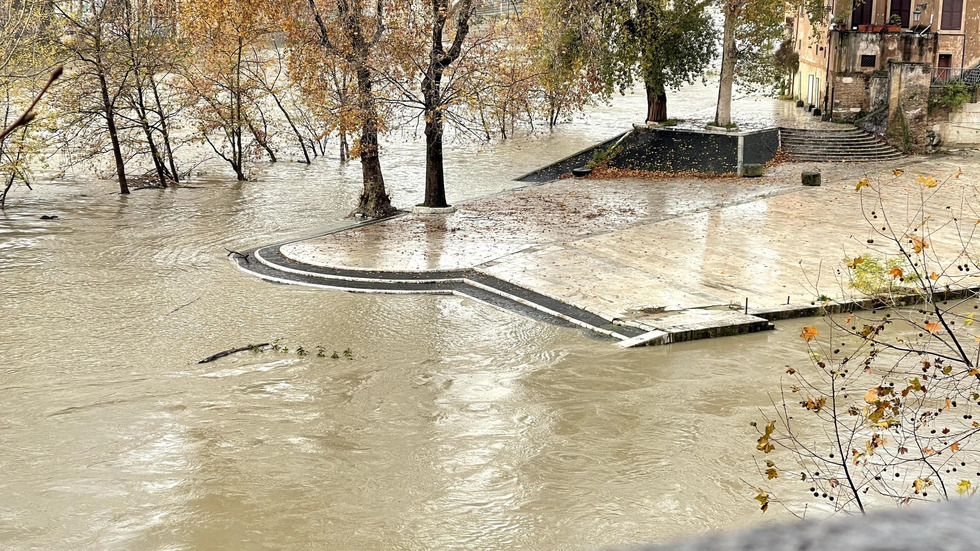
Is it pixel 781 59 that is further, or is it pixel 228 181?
pixel 781 59

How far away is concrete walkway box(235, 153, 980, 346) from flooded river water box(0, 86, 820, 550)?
1.08 metres

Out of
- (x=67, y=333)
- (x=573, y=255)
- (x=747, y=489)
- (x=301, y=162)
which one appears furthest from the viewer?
(x=301, y=162)

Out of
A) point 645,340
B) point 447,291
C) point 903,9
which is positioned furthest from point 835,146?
point 645,340

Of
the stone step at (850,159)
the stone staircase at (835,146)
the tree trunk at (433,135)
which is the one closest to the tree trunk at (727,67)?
the stone staircase at (835,146)

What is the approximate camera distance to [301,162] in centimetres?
4184

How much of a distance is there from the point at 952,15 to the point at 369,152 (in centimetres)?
2461

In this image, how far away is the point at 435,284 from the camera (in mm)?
21094

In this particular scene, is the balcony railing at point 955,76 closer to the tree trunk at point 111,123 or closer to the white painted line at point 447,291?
the white painted line at point 447,291

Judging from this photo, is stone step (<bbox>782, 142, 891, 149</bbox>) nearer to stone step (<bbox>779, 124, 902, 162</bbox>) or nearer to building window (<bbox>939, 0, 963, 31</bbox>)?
stone step (<bbox>779, 124, 902, 162</bbox>)

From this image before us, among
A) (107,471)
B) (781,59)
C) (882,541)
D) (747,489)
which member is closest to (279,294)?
(107,471)

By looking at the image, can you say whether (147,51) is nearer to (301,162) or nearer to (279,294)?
(301,162)

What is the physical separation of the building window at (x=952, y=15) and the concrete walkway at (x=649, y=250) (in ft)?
26.6

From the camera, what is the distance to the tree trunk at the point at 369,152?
25844 millimetres

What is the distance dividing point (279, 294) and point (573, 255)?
6.80 meters
